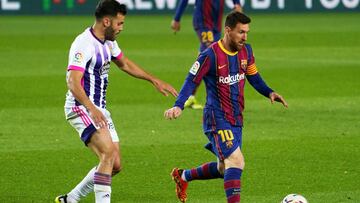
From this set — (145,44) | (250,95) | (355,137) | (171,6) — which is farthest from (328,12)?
(355,137)

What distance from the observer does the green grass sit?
428 inches

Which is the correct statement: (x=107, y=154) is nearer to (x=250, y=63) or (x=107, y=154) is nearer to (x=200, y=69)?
(x=200, y=69)

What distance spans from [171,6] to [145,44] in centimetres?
909

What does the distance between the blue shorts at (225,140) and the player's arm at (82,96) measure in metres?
1.08

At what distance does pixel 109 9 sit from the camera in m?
9.24

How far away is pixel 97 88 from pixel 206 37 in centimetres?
797

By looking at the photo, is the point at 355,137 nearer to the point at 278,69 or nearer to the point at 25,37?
the point at 278,69

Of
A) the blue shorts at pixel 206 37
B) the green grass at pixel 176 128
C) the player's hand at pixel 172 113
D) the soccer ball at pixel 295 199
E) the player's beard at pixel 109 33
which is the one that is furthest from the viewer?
the blue shorts at pixel 206 37

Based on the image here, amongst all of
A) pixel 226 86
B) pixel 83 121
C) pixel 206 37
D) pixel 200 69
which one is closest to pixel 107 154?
pixel 83 121

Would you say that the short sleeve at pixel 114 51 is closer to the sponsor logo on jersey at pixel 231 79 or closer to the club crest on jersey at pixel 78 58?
the club crest on jersey at pixel 78 58

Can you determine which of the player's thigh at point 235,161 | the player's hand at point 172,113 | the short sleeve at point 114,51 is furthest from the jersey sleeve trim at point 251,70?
the short sleeve at point 114,51

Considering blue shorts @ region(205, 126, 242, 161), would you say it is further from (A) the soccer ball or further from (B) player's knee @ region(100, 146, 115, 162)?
(B) player's knee @ region(100, 146, 115, 162)

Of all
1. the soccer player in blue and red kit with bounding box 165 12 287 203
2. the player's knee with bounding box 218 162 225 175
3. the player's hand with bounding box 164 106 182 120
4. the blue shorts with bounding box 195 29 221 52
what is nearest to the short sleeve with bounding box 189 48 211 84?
the soccer player in blue and red kit with bounding box 165 12 287 203

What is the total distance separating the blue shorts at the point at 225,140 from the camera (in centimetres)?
946
